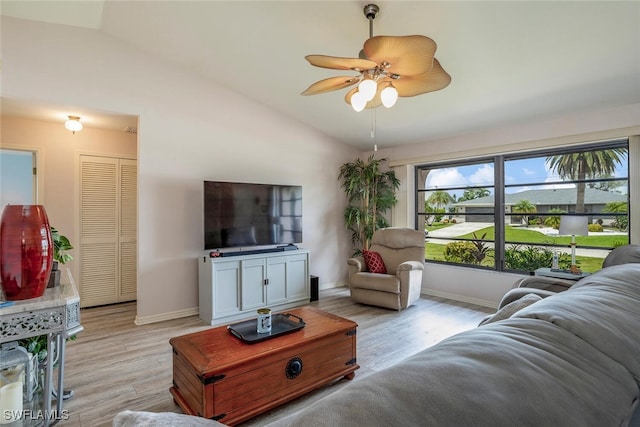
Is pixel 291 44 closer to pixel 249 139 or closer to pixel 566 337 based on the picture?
pixel 249 139

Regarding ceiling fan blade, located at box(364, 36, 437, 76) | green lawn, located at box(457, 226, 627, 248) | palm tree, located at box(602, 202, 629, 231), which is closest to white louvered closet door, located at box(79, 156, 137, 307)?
ceiling fan blade, located at box(364, 36, 437, 76)

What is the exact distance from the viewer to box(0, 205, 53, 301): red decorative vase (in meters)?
1.60

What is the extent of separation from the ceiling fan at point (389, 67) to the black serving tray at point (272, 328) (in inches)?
66.6

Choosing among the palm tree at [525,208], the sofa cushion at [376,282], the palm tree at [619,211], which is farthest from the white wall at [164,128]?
the palm tree at [619,211]

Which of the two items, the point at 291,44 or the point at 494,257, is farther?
the point at 494,257

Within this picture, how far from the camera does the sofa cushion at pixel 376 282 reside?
155 inches

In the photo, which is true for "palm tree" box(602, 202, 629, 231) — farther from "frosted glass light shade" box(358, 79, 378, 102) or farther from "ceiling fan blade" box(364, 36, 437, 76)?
"frosted glass light shade" box(358, 79, 378, 102)

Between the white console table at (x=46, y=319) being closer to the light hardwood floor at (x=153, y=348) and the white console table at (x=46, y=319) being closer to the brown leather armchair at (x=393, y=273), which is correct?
the light hardwood floor at (x=153, y=348)

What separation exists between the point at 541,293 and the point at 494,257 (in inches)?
108

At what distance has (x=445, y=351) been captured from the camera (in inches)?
23.5

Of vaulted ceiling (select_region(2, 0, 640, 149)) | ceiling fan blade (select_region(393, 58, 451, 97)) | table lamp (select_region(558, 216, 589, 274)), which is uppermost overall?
vaulted ceiling (select_region(2, 0, 640, 149))

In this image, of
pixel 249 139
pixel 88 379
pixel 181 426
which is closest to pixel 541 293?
pixel 181 426

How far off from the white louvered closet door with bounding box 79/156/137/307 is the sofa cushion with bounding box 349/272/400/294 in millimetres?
3284

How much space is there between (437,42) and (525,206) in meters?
2.62
